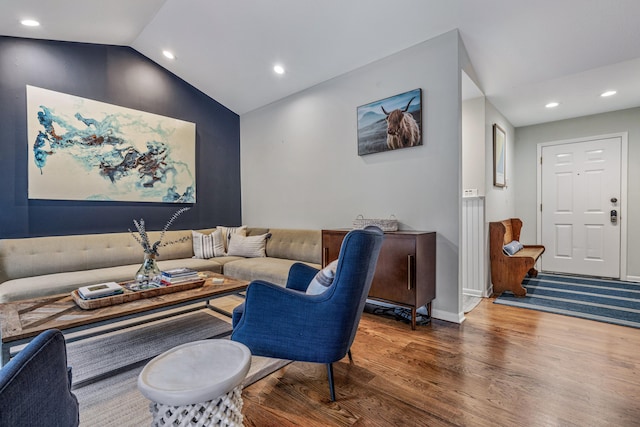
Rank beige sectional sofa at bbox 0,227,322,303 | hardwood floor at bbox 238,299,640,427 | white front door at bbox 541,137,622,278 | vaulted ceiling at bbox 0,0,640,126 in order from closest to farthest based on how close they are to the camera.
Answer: hardwood floor at bbox 238,299,640,427
vaulted ceiling at bbox 0,0,640,126
beige sectional sofa at bbox 0,227,322,303
white front door at bbox 541,137,622,278

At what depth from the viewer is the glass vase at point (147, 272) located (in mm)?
2182

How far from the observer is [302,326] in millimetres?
1491

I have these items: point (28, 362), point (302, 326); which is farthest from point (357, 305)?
point (28, 362)

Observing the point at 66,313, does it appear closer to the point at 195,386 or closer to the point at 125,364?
the point at 125,364

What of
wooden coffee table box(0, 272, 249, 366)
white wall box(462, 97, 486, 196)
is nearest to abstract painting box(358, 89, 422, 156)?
white wall box(462, 97, 486, 196)

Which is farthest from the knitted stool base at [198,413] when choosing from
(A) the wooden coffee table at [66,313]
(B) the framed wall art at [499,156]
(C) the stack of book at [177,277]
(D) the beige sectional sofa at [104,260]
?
(B) the framed wall art at [499,156]

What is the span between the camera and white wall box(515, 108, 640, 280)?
3.95 m

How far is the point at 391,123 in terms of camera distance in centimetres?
298

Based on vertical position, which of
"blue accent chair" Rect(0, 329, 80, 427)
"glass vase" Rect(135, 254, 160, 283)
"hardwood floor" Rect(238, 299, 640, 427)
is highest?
"blue accent chair" Rect(0, 329, 80, 427)

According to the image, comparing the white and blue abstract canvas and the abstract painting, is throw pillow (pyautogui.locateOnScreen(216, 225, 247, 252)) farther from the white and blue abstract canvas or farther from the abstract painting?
the abstract painting

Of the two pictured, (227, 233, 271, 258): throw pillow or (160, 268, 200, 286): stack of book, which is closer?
(160, 268, 200, 286): stack of book

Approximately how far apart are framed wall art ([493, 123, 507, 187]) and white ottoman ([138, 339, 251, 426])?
3.70 metres

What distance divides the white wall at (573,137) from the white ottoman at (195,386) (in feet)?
17.0

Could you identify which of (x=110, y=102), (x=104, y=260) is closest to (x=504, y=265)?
(x=104, y=260)
